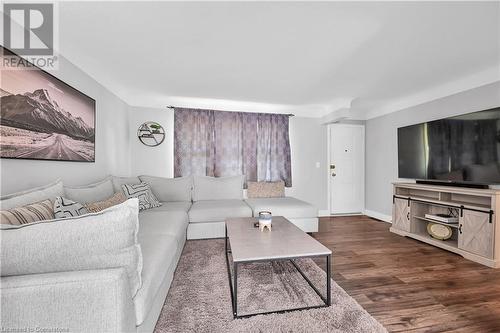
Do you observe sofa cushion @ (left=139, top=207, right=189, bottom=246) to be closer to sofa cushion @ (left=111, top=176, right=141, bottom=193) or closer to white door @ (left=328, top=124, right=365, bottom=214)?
sofa cushion @ (left=111, top=176, right=141, bottom=193)

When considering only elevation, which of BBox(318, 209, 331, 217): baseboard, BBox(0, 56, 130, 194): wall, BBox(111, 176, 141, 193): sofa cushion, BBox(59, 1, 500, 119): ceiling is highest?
BBox(59, 1, 500, 119): ceiling

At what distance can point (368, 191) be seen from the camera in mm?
4711

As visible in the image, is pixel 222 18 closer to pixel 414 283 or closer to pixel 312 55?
pixel 312 55

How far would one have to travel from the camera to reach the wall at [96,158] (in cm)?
170

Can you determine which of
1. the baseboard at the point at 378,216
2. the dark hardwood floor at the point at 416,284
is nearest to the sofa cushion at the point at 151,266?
the dark hardwood floor at the point at 416,284

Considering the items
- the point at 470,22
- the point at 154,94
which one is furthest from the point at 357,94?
the point at 154,94

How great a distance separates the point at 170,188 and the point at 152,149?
3.22 feet

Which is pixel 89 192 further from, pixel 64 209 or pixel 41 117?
pixel 41 117

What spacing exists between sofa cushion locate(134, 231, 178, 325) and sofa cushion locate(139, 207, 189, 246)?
96mm

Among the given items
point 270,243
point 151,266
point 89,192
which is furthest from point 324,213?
point 89,192

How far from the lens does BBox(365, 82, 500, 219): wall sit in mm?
2814

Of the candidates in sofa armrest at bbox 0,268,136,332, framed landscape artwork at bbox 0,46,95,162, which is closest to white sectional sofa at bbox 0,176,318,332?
sofa armrest at bbox 0,268,136,332

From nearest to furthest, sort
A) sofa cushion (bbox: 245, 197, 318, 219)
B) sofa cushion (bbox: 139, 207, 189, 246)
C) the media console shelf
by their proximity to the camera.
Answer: sofa cushion (bbox: 139, 207, 189, 246) → the media console shelf → sofa cushion (bbox: 245, 197, 318, 219)

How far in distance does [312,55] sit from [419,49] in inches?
41.8
